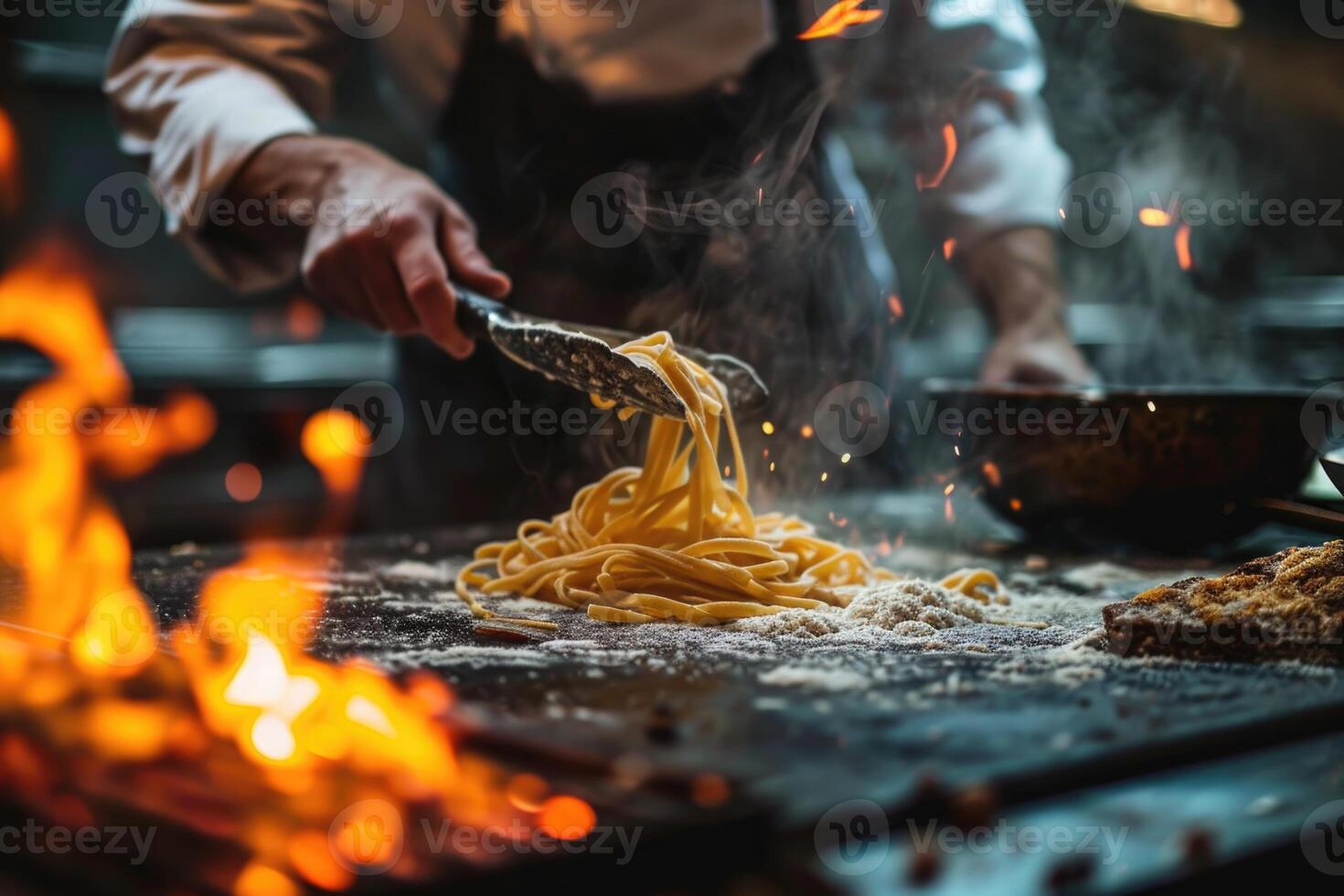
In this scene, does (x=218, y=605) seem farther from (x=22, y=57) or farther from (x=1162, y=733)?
(x=22, y=57)

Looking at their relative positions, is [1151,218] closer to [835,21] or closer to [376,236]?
[835,21]

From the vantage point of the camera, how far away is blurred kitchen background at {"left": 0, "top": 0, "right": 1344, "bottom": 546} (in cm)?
459

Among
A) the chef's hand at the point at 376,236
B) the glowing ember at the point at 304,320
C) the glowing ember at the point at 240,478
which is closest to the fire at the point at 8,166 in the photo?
the glowing ember at the point at 304,320

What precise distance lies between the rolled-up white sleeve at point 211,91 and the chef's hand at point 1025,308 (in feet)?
5.61

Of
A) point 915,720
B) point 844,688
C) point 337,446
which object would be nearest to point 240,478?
point 337,446

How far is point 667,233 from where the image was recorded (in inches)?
102

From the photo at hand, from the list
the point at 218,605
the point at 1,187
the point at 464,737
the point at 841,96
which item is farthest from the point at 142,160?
the point at 464,737

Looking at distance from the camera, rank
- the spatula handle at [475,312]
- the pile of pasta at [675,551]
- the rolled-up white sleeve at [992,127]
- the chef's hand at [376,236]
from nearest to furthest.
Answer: the pile of pasta at [675,551]
the spatula handle at [475,312]
the chef's hand at [376,236]
the rolled-up white sleeve at [992,127]

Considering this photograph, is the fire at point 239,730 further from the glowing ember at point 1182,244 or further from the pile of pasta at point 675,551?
the glowing ember at point 1182,244

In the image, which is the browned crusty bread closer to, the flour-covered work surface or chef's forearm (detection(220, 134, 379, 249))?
the flour-covered work surface

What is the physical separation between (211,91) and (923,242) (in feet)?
8.92

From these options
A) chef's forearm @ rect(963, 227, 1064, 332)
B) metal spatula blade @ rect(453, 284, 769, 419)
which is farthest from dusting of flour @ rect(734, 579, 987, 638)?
chef's forearm @ rect(963, 227, 1064, 332)

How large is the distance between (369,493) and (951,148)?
3320 mm

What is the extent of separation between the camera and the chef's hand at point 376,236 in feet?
6.73
